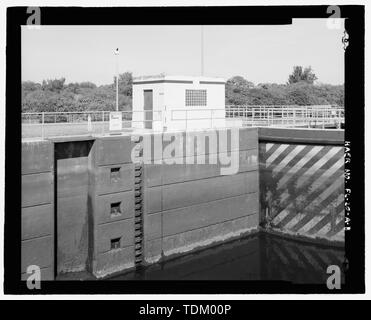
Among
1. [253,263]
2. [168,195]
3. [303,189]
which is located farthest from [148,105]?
[253,263]

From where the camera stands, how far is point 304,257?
46.9 feet

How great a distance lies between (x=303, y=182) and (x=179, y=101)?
15.1 ft

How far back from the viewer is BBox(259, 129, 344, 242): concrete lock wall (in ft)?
47.6

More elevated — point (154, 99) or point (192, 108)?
point (154, 99)

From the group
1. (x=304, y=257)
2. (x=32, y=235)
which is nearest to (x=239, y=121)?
(x=304, y=257)

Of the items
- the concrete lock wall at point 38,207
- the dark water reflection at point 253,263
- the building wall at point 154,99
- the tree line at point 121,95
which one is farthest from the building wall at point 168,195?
the tree line at point 121,95

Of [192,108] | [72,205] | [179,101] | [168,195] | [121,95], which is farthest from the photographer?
[121,95]

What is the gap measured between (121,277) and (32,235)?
2.65 meters

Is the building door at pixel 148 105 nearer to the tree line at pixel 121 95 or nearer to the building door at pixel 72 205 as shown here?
the building door at pixel 72 205

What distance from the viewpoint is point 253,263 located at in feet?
45.6

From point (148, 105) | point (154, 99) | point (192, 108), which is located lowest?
point (192, 108)

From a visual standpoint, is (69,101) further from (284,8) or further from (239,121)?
(284,8)

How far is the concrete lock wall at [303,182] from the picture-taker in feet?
47.6

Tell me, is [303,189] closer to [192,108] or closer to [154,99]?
[192,108]
